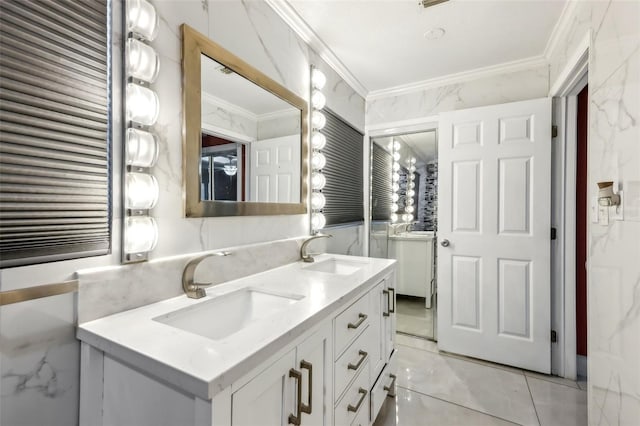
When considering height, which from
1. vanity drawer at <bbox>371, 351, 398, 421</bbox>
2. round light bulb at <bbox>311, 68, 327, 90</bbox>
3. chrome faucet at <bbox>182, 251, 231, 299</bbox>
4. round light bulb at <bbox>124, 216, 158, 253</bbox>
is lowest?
vanity drawer at <bbox>371, 351, 398, 421</bbox>

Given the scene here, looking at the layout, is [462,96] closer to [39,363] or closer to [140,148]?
[140,148]

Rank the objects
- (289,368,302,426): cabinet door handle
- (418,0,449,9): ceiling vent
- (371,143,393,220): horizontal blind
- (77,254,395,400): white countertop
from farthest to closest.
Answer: (371,143,393,220): horizontal blind < (418,0,449,9): ceiling vent < (289,368,302,426): cabinet door handle < (77,254,395,400): white countertop

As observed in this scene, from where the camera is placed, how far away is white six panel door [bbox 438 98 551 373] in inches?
88.8

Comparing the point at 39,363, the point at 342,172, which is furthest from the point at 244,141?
the point at 342,172

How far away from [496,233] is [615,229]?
123cm

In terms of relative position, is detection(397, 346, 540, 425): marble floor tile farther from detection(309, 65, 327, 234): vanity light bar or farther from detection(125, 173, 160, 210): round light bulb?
detection(125, 173, 160, 210): round light bulb

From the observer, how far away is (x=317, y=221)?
209 cm

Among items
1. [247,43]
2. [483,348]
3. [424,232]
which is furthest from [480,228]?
[247,43]

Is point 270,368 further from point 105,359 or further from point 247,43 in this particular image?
point 247,43

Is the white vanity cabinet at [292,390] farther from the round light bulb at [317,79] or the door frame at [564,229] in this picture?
the door frame at [564,229]

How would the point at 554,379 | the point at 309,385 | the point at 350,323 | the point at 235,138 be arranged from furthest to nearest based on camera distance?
the point at 554,379 < the point at 235,138 < the point at 350,323 < the point at 309,385

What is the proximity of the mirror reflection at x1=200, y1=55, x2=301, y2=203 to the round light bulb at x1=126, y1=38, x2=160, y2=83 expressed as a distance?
9.8 inches

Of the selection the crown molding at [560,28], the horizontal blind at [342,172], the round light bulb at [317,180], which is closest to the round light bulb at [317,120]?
the horizontal blind at [342,172]

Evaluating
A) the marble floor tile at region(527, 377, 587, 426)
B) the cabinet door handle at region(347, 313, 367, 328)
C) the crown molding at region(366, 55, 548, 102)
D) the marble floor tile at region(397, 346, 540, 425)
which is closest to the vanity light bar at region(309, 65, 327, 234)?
the cabinet door handle at region(347, 313, 367, 328)
